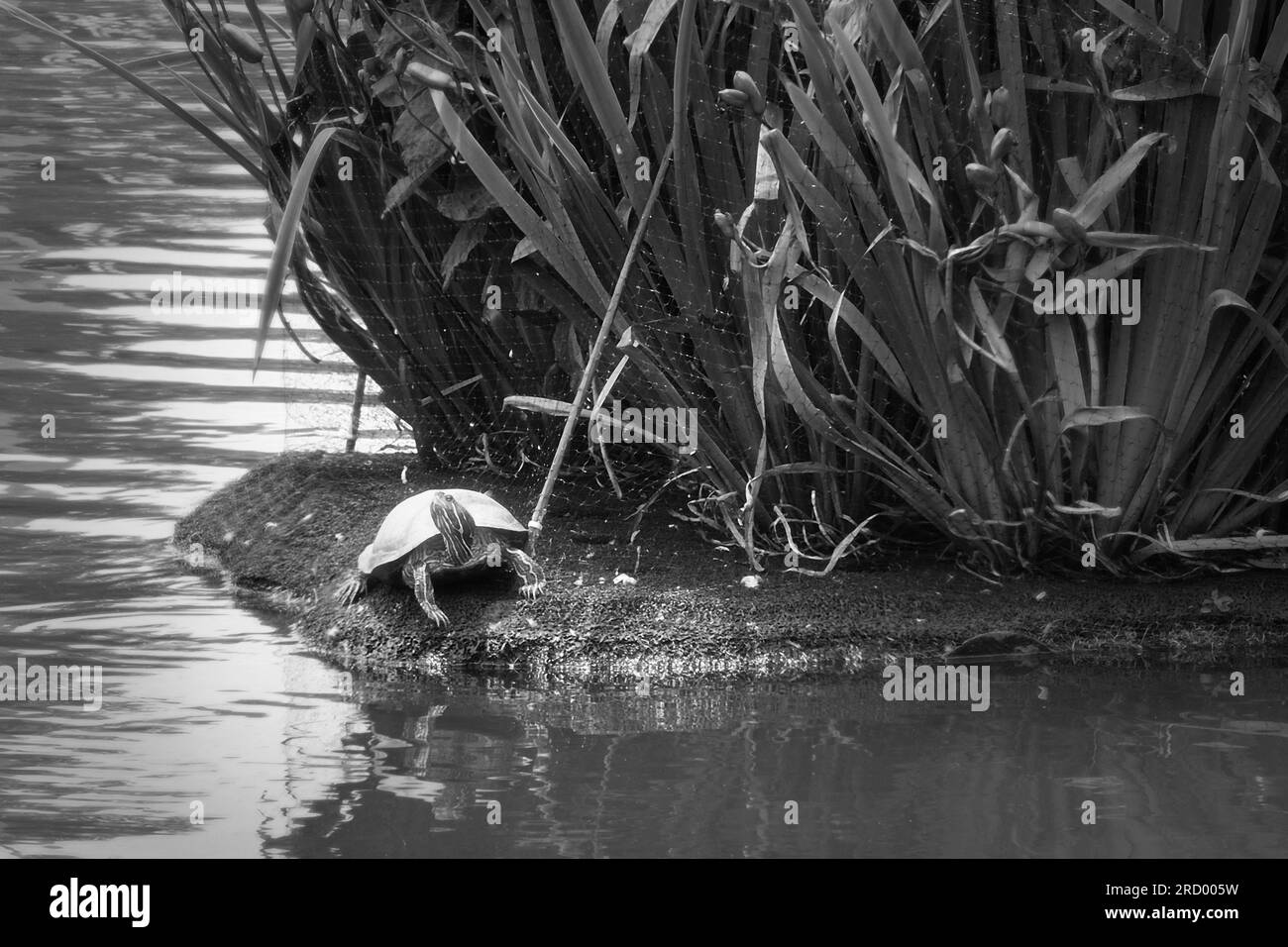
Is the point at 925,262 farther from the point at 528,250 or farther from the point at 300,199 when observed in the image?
the point at 300,199

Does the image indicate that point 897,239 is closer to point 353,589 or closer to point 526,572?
point 526,572

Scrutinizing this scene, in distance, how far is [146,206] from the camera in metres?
10.9

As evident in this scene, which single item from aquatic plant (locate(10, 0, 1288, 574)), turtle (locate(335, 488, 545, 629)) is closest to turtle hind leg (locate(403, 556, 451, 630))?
turtle (locate(335, 488, 545, 629))

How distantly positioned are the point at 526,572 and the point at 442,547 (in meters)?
0.28

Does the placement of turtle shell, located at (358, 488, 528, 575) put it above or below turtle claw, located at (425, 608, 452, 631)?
above

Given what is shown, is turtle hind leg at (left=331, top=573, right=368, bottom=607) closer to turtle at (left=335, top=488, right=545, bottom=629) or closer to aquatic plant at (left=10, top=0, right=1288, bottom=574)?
turtle at (left=335, top=488, right=545, bottom=629)

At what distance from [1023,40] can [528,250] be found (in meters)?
1.68

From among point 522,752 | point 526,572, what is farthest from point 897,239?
point 522,752

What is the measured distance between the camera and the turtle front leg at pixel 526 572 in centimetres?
442

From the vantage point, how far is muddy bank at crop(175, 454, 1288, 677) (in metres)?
4.23

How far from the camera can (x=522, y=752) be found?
369 cm

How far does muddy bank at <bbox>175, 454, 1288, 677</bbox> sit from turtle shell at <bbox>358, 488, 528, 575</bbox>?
0.45 ft

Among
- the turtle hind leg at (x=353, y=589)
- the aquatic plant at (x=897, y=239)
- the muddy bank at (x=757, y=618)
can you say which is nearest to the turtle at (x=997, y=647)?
the muddy bank at (x=757, y=618)

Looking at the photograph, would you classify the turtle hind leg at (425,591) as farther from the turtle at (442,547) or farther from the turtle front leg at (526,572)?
the turtle front leg at (526,572)
